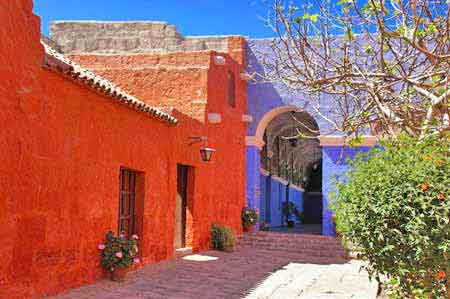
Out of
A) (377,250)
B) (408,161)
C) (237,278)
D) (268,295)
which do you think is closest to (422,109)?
(408,161)

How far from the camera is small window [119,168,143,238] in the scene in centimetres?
1006

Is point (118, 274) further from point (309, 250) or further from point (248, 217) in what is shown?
point (248, 217)

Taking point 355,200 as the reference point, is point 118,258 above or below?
below

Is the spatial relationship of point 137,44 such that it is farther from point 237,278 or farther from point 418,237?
point 418,237

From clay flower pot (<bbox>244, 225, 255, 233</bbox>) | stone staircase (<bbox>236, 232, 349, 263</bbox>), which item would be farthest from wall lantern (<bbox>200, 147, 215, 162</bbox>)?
clay flower pot (<bbox>244, 225, 255, 233</bbox>)

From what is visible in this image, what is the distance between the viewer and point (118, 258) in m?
8.59

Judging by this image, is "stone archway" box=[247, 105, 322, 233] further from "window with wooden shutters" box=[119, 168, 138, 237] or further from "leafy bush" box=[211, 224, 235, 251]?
"window with wooden shutters" box=[119, 168, 138, 237]

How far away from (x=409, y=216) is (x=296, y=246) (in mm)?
10334

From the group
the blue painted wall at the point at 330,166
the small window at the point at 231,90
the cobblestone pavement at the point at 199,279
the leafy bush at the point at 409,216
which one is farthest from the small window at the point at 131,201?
the blue painted wall at the point at 330,166

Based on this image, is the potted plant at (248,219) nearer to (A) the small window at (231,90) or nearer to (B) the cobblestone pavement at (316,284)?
(A) the small window at (231,90)

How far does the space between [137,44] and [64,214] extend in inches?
394

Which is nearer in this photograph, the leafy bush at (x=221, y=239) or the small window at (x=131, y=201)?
the small window at (x=131, y=201)

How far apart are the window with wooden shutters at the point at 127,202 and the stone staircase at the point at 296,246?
5087mm

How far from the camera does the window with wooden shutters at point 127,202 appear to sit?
1001cm
